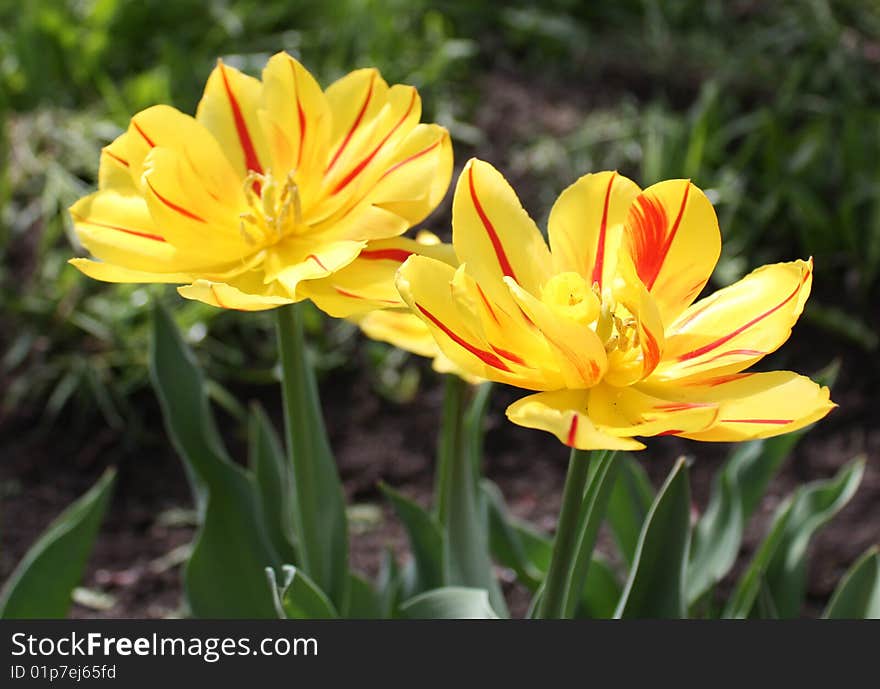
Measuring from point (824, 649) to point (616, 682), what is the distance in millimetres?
181

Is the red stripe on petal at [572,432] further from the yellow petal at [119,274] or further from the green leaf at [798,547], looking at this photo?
the green leaf at [798,547]

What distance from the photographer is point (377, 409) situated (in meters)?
2.23

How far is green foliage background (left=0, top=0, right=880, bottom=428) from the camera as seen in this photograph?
2.25 metres

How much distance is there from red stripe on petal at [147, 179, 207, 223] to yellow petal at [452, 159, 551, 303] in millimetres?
229

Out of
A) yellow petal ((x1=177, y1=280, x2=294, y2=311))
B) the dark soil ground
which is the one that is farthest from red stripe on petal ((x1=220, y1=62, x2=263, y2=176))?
the dark soil ground

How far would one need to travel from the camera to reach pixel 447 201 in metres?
2.51

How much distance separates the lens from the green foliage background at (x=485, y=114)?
7.39ft

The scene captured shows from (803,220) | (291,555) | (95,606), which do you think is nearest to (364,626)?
(291,555)

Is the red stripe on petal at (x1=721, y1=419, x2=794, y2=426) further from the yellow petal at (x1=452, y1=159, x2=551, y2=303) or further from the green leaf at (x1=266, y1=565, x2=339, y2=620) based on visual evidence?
the green leaf at (x1=266, y1=565, x2=339, y2=620)

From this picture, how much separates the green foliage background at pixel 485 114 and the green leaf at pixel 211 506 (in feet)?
2.50

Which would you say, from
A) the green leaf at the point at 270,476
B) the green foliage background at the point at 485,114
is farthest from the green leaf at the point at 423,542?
the green foliage background at the point at 485,114

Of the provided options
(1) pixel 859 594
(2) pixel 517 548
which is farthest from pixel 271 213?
(1) pixel 859 594

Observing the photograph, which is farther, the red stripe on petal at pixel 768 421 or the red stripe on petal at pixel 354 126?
the red stripe on petal at pixel 354 126

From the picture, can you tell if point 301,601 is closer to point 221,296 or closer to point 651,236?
point 221,296
